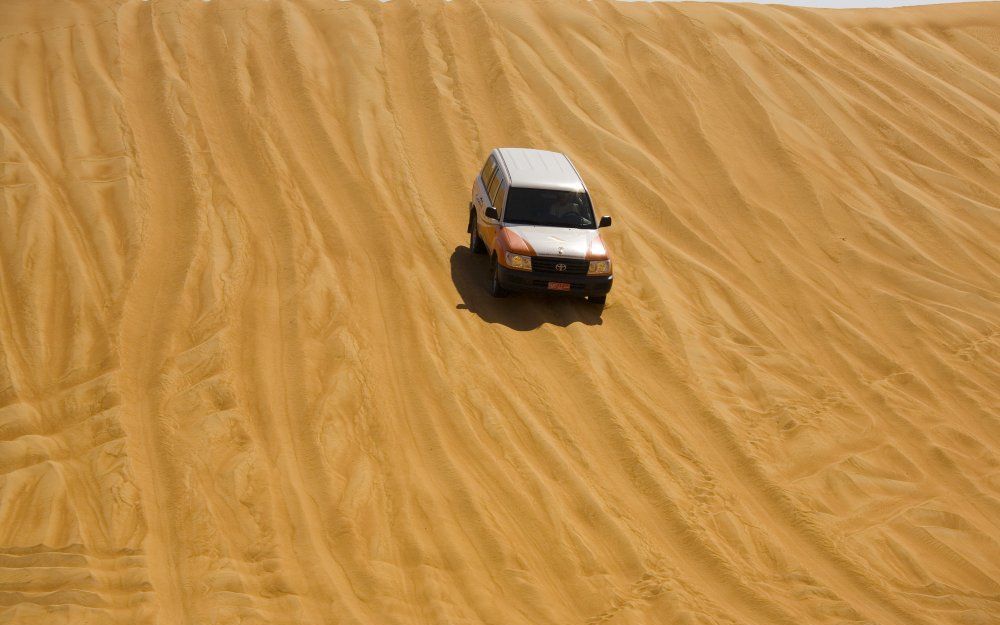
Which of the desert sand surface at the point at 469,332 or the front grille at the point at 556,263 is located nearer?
the desert sand surface at the point at 469,332

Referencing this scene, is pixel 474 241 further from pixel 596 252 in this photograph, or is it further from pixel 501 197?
pixel 596 252

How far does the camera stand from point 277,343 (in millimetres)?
11711

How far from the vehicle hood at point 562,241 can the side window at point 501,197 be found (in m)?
0.43

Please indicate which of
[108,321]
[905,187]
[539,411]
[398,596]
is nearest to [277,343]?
[108,321]

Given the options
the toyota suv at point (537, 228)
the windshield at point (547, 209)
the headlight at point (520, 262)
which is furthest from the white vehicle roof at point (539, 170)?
the headlight at point (520, 262)

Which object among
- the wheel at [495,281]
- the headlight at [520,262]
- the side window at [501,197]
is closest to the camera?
the headlight at [520,262]

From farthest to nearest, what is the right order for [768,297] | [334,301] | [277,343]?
[768,297]
[334,301]
[277,343]

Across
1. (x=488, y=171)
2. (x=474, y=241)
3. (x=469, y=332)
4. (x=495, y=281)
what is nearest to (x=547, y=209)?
(x=495, y=281)

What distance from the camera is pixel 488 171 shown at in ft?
48.8

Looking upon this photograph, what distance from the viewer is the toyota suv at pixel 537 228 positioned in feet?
41.9

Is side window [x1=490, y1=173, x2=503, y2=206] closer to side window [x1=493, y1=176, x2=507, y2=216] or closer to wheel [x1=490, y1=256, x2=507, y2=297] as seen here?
side window [x1=493, y1=176, x2=507, y2=216]

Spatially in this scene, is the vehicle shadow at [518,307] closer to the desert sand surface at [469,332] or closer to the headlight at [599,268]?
the desert sand surface at [469,332]

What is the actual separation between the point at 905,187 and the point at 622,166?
5200mm

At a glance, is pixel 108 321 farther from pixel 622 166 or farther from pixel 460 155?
pixel 622 166
